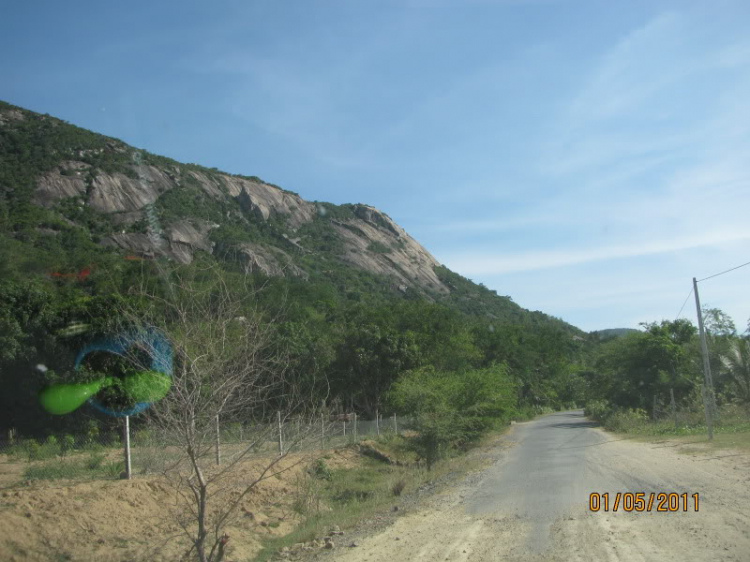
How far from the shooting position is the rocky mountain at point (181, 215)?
5988cm

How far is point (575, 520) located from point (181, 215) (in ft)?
241

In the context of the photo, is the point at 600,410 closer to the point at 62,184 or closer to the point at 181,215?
the point at 181,215

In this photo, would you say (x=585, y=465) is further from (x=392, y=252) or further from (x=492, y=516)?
(x=392, y=252)

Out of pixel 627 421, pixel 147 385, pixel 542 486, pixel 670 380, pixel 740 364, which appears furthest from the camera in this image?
pixel 670 380

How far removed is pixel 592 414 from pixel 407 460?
1955 cm

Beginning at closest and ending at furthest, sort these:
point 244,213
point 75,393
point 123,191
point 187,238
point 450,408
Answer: point 75,393, point 450,408, point 187,238, point 123,191, point 244,213

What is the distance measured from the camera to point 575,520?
9.20 meters

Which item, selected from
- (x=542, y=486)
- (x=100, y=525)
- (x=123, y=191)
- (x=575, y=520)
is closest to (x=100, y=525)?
(x=100, y=525)

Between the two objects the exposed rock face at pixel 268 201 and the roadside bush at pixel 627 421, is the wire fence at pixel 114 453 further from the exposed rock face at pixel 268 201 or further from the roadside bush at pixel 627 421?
the exposed rock face at pixel 268 201

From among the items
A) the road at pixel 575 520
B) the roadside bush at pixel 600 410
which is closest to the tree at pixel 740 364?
the roadside bush at pixel 600 410

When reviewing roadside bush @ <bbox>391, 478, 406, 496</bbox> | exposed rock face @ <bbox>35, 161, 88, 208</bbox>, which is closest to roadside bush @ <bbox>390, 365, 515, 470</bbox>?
roadside bush @ <bbox>391, 478, 406, 496</bbox>

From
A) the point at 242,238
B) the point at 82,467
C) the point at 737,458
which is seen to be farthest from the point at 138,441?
the point at 242,238

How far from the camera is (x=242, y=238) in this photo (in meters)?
74.9
